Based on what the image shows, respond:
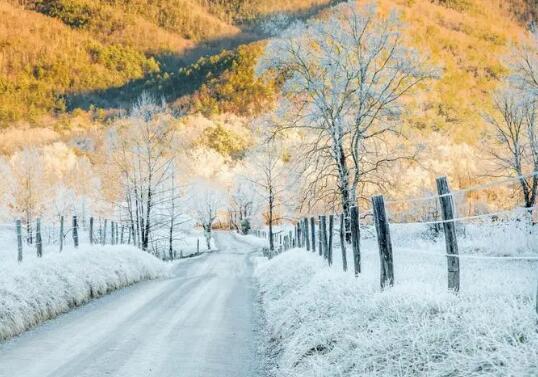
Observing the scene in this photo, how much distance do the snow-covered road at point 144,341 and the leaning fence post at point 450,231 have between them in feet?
10.3

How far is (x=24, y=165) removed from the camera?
55.7 meters

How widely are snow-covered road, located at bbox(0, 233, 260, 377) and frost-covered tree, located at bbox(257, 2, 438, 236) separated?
9.76 m

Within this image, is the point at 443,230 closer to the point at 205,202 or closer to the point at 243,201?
the point at 205,202

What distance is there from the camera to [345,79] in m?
23.2

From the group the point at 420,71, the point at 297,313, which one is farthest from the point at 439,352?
the point at 420,71

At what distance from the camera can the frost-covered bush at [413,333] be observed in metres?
4.36

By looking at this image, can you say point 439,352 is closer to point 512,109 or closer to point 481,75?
point 512,109

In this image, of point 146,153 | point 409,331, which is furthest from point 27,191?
point 409,331

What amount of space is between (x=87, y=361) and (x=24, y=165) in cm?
5349

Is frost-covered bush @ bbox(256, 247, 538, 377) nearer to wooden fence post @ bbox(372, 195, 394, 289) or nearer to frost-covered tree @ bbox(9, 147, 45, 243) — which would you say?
wooden fence post @ bbox(372, 195, 394, 289)

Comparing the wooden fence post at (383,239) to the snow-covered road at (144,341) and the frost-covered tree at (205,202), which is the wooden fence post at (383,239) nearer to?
the snow-covered road at (144,341)

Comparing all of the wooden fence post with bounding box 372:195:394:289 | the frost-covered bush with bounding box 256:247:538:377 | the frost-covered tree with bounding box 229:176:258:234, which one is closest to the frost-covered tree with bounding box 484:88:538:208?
the wooden fence post with bounding box 372:195:394:289

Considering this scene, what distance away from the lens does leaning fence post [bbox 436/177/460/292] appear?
7.05 m

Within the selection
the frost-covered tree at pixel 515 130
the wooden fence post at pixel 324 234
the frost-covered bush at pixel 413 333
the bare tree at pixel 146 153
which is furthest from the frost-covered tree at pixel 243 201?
the frost-covered bush at pixel 413 333
